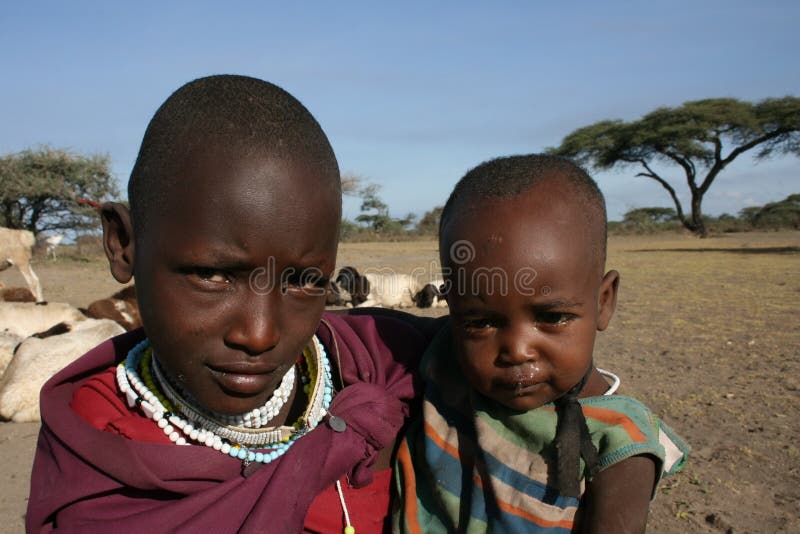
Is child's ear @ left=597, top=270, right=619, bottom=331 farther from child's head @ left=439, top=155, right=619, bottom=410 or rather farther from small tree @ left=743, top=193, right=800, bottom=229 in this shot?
small tree @ left=743, top=193, right=800, bottom=229

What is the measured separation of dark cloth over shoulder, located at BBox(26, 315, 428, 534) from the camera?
1192mm

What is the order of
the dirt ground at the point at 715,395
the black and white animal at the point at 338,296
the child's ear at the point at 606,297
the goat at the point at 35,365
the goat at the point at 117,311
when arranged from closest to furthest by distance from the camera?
1. the child's ear at the point at 606,297
2. the dirt ground at the point at 715,395
3. the goat at the point at 35,365
4. the goat at the point at 117,311
5. the black and white animal at the point at 338,296

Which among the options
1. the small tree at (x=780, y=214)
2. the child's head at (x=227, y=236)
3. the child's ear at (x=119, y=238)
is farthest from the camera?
the small tree at (x=780, y=214)

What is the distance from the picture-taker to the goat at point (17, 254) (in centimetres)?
991

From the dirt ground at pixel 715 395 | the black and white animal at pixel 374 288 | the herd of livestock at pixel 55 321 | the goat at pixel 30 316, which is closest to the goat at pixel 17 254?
the herd of livestock at pixel 55 321

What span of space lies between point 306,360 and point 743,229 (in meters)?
37.2

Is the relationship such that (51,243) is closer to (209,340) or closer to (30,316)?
(30,316)

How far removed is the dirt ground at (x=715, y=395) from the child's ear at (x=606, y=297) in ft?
4.44

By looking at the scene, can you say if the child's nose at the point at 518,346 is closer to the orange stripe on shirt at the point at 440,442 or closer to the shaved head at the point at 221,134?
the orange stripe on shirt at the point at 440,442

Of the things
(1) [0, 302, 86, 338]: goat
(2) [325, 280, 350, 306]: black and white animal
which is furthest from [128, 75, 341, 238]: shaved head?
(2) [325, 280, 350, 306]: black and white animal

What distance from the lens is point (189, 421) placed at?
4.51 feet

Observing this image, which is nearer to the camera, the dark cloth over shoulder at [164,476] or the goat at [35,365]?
the dark cloth over shoulder at [164,476]

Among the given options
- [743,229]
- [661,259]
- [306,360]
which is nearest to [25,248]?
[306,360]

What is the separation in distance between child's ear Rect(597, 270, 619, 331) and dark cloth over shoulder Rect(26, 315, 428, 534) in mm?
630
